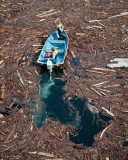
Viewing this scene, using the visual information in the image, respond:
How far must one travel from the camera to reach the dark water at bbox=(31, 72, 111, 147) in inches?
514

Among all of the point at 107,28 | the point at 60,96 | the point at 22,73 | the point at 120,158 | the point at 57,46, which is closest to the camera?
the point at 120,158

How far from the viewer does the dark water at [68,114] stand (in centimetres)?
1305

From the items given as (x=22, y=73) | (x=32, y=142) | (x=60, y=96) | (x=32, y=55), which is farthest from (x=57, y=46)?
(x=32, y=142)

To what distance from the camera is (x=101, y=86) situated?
16.3 meters

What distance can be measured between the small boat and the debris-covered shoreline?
987 millimetres

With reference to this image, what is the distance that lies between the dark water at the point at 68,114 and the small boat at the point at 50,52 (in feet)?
6.40

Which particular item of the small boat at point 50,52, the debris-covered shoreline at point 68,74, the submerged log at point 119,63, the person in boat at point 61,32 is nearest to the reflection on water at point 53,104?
the debris-covered shoreline at point 68,74

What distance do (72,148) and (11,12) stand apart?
23461 mm

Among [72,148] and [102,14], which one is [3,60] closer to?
[72,148]

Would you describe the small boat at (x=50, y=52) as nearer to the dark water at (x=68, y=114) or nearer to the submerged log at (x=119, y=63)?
the dark water at (x=68, y=114)

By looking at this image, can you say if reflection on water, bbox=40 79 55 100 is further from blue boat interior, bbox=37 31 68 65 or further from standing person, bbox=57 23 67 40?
standing person, bbox=57 23 67 40

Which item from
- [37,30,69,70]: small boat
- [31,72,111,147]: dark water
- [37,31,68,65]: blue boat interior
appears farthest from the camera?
[37,31,68,65]: blue boat interior

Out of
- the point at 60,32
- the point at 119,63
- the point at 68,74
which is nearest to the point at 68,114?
the point at 68,74

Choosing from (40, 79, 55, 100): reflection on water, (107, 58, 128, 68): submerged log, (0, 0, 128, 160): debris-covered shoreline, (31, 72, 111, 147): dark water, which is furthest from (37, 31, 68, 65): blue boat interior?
(107, 58, 128, 68): submerged log
